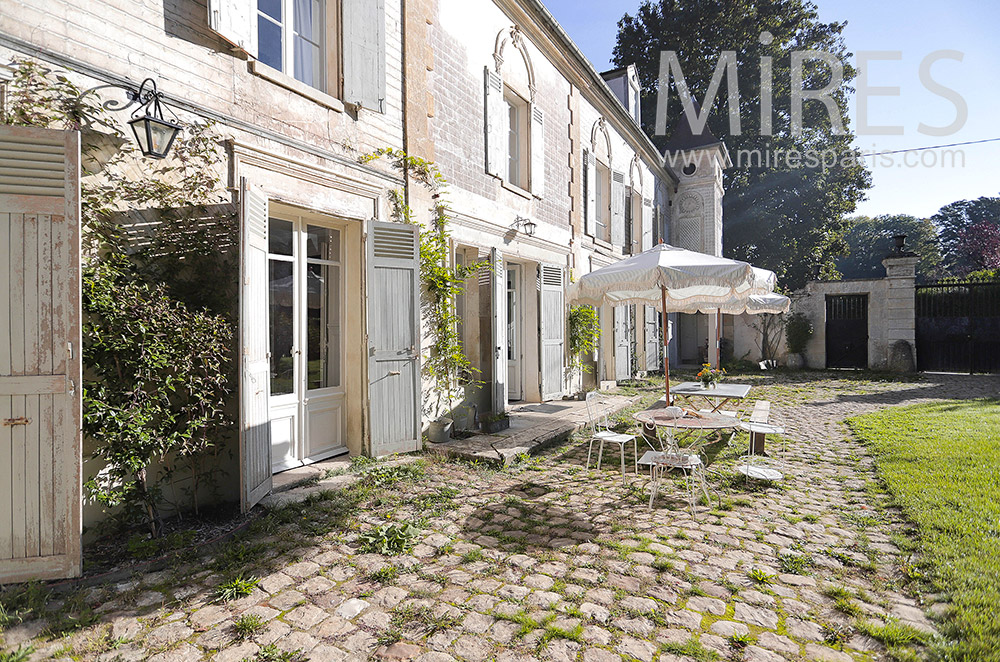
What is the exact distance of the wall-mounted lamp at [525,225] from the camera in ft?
25.1

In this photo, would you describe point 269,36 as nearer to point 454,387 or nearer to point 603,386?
point 454,387

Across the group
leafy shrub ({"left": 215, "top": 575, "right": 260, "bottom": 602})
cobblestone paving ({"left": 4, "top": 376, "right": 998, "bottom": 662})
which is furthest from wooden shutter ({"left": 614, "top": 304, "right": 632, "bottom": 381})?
leafy shrub ({"left": 215, "top": 575, "right": 260, "bottom": 602})

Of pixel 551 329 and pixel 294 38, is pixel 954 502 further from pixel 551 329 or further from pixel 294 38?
pixel 294 38

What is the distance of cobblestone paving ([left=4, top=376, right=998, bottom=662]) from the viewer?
2.29 metres

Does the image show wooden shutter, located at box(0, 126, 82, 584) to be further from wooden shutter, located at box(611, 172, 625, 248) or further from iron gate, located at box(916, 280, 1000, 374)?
iron gate, located at box(916, 280, 1000, 374)

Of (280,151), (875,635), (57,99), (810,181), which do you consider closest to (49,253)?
(57,99)

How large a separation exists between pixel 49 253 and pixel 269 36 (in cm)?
271

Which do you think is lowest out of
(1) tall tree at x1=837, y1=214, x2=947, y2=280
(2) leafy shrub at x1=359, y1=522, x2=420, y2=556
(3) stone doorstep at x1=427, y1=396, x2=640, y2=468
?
(2) leafy shrub at x1=359, y1=522, x2=420, y2=556

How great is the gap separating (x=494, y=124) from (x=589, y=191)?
3.75 m

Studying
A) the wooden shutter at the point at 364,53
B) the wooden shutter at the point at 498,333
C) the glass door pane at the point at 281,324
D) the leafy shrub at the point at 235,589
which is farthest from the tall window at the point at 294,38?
the leafy shrub at the point at 235,589

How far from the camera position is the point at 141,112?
11.1 ft

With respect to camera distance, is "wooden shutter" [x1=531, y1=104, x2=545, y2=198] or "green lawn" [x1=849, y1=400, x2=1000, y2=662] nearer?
"green lawn" [x1=849, y1=400, x2=1000, y2=662]

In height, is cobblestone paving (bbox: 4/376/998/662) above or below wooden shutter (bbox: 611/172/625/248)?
below

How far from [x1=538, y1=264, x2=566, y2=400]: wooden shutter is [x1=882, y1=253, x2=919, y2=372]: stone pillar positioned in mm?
10483
